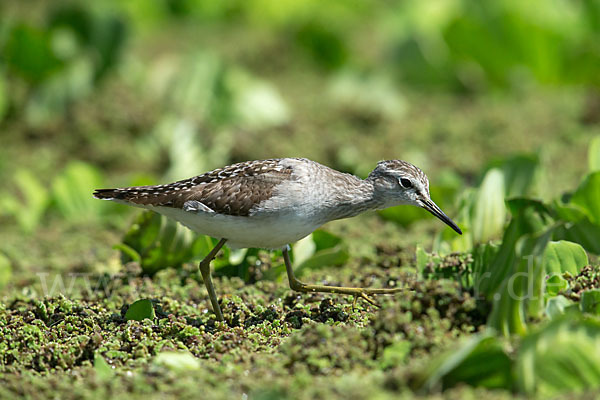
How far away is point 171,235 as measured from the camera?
5938 millimetres

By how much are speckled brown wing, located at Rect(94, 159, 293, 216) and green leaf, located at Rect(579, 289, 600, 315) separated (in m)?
1.84

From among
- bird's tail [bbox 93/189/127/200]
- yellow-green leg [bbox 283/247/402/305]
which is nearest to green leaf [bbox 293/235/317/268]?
yellow-green leg [bbox 283/247/402/305]

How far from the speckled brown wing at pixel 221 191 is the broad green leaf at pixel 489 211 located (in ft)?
4.92

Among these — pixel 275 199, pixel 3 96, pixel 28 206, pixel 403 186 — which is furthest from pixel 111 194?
pixel 3 96

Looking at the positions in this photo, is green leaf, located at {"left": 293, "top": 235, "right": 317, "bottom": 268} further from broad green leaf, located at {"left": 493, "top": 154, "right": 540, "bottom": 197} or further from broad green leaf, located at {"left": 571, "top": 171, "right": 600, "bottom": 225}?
broad green leaf, located at {"left": 571, "top": 171, "right": 600, "bottom": 225}

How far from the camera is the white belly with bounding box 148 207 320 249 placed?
490 centimetres

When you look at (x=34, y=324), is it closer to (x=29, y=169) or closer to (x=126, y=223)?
(x=126, y=223)

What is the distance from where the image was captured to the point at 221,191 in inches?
200

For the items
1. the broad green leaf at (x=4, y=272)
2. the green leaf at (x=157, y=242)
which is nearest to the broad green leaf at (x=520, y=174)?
the green leaf at (x=157, y=242)

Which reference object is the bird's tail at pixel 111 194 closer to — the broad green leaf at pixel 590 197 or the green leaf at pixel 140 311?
the green leaf at pixel 140 311

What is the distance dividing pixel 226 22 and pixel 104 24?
3883mm

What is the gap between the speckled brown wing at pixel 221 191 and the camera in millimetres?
4977

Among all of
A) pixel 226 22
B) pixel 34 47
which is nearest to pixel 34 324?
pixel 34 47

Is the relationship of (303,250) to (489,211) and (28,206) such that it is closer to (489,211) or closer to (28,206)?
(489,211)
